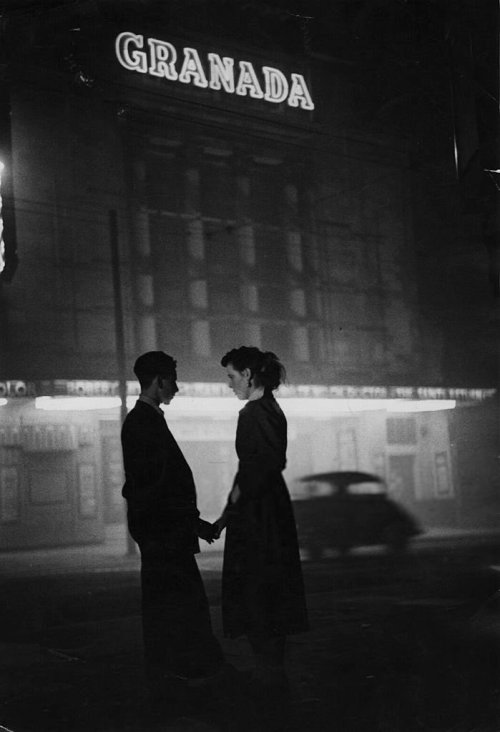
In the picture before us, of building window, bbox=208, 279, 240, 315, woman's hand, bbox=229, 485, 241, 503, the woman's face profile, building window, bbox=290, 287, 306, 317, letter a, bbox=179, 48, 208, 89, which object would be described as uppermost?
letter a, bbox=179, 48, 208, 89

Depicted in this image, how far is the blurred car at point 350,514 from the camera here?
9.03 meters

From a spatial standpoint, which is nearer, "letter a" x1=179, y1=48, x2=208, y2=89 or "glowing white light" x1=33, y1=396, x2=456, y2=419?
"glowing white light" x1=33, y1=396, x2=456, y2=419

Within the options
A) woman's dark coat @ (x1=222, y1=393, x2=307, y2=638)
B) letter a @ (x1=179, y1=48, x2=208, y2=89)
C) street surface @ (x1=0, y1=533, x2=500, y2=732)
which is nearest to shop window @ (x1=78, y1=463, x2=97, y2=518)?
street surface @ (x1=0, y1=533, x2=500, y2=732)

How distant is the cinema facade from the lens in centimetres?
648

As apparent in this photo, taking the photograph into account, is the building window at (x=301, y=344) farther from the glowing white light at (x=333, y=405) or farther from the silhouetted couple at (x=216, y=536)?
the silhouetted couple at (x=216, y=536)

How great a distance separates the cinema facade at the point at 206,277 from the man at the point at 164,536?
2049 millimetres

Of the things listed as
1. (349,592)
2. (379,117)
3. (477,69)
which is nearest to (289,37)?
(379,117)

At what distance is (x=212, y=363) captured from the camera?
10.9 m

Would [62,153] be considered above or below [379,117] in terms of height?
above

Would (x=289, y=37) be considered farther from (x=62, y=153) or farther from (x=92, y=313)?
(x=92, y=313)

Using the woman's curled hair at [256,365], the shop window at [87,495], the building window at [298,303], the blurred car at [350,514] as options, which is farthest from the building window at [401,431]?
the shop window at [87,495]

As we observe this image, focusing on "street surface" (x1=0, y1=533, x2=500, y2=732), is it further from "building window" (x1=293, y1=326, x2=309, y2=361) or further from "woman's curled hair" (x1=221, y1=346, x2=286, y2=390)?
"building window" (x1=293, y1=326, x2=309, y2=361)

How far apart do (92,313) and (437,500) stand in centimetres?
704

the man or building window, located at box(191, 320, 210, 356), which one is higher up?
building window, located at box(191, 320, 210, 356)
